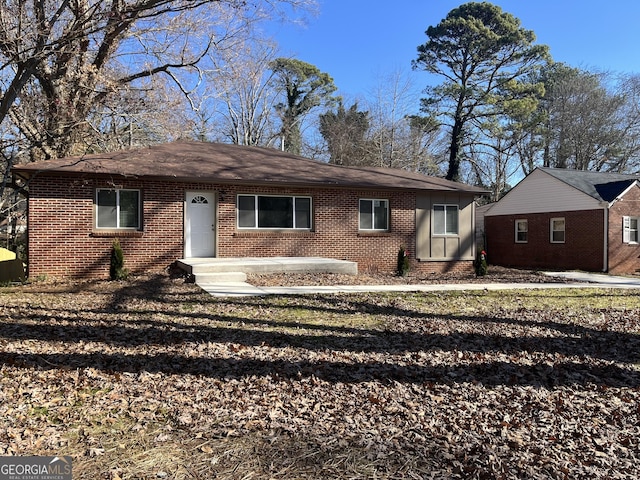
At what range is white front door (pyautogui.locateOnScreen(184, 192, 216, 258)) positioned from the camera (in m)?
12.8

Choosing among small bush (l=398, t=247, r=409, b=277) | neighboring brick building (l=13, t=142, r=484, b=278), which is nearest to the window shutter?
neighboring brick building (l=13, t=142, r=484, b=278)

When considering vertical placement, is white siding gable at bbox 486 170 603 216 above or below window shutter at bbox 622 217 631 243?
above

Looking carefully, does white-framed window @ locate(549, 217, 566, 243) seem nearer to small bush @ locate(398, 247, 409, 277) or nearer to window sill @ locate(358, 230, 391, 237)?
small bush @ locate(398, 247, 409, 277)

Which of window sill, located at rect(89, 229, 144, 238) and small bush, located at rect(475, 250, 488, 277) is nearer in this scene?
window sill, located at rect(89, 229, 144, 238)

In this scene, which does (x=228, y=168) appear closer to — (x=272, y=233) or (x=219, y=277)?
(x=272, y=233)

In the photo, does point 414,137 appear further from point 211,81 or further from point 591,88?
point 211,81

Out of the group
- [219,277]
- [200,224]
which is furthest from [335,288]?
[200,224]

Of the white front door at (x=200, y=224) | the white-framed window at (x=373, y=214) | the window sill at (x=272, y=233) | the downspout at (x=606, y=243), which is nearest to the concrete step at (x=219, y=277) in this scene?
the white front door at (x=200, y=224)

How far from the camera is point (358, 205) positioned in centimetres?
1459

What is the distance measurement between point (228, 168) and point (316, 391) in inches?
407

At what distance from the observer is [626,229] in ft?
62.8

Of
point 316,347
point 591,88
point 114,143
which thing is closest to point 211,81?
point 114,143

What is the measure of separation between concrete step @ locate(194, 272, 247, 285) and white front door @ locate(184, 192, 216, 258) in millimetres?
2398

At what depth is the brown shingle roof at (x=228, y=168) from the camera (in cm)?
1167
